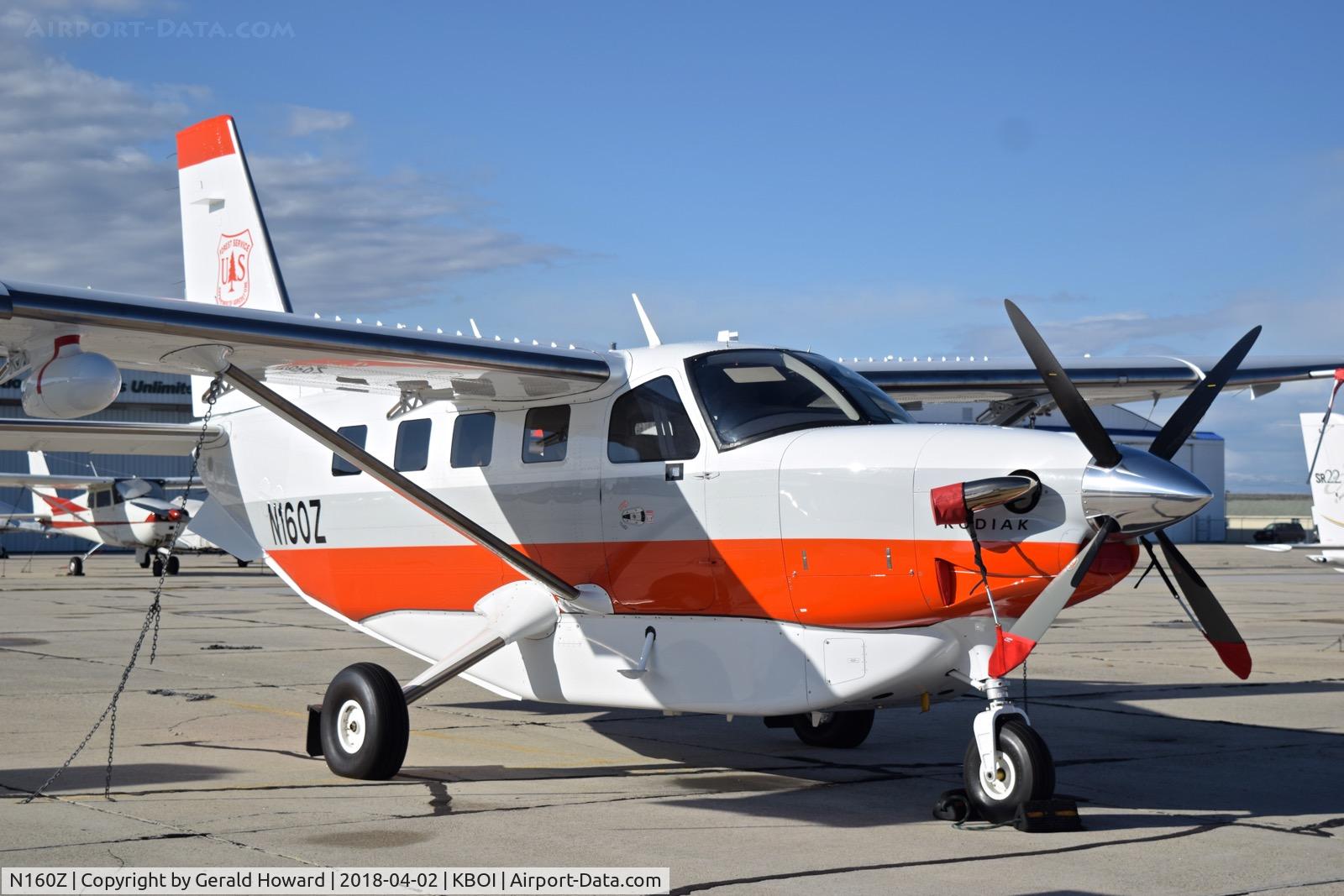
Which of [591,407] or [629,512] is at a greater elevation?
[591,407]

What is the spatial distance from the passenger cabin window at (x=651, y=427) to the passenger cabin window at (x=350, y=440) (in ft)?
9.02

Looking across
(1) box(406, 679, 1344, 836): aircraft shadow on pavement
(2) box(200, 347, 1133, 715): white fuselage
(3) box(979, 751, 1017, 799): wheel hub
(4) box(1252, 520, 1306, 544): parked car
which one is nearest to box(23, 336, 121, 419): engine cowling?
(2) box(200, 347, 1133, 715): white fuselage

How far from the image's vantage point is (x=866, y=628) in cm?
721

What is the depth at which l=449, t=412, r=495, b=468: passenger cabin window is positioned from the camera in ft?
30.7

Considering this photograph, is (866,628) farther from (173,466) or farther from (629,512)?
(173,466)

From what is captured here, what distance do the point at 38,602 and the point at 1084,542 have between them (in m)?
23.8

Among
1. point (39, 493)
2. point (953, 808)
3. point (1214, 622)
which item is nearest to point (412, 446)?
point (953, 808)

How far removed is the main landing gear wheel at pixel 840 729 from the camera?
9602mm

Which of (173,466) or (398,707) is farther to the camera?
(173,466)

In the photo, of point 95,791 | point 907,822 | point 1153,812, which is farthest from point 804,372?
point 95,791

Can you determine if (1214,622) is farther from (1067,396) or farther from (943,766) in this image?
(943,766)

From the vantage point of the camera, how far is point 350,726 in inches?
336

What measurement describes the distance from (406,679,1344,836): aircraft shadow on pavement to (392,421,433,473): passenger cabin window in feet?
7.71

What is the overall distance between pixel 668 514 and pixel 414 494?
1.75 metres
